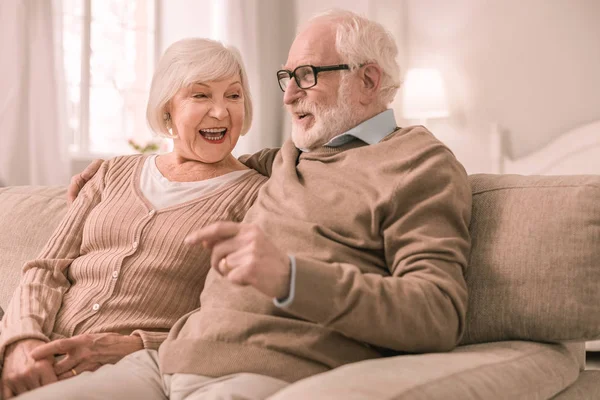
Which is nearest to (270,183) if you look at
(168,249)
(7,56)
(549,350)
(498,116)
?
(168,249)

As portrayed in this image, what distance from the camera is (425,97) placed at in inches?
167

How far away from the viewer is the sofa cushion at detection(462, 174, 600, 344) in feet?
4.14

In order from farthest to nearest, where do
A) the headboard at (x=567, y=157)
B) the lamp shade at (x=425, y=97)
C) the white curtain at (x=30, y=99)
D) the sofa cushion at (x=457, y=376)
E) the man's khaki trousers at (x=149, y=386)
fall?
the lamp shade at (x=425, y=97), the headboard at (x=567, y=157), the white curtain at (x=30, y=99), the man's khaki trousers at (x=149, y=386), the sofa cushion at (x=457, y=376)

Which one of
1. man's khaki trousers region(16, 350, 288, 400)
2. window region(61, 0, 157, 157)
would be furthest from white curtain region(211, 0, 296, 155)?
Answer: man's khaki trousers region(16, 350, 288, 400)

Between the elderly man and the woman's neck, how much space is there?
277 millimetres

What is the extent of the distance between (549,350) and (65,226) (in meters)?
1.14

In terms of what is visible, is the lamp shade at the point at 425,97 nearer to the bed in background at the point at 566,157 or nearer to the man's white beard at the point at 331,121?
the bed in background at the point at 566,157

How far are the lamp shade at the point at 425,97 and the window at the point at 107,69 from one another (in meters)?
1.68

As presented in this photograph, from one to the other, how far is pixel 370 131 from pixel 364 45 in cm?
21

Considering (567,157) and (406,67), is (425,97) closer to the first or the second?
(406,67)

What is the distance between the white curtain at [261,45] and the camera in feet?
15.6

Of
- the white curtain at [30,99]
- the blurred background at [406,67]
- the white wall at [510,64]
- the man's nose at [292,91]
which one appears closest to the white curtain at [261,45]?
the blurred background at [406,67]

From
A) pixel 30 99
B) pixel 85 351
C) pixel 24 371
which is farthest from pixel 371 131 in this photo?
pixel 30 99

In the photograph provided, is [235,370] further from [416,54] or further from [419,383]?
[416,54]
